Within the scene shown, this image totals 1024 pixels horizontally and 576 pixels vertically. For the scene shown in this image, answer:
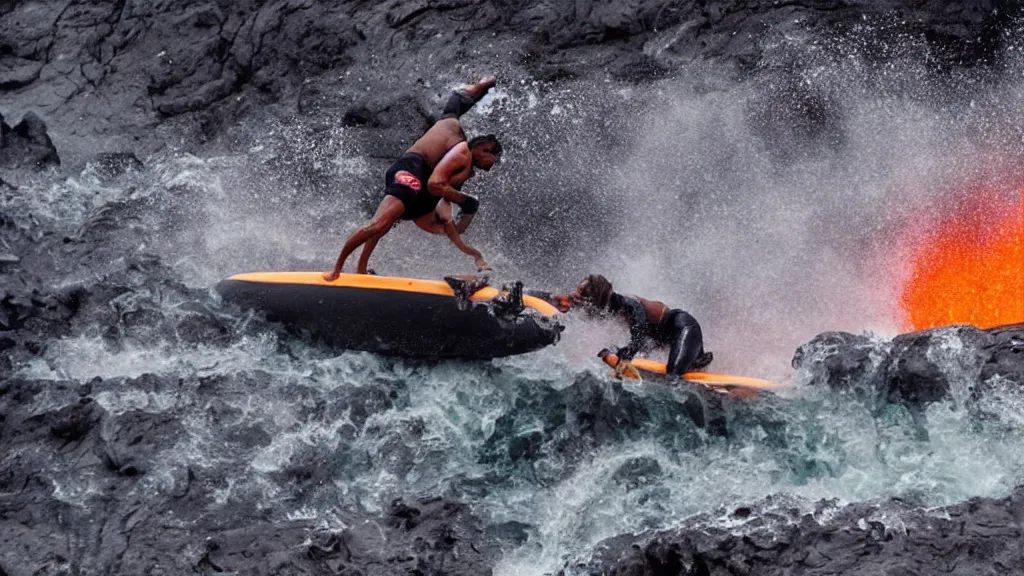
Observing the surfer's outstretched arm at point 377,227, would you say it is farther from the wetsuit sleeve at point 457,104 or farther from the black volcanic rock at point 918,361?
the black volcanic rock at point 918,361

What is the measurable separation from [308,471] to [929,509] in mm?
3903

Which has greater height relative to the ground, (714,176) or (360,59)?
(714,176)

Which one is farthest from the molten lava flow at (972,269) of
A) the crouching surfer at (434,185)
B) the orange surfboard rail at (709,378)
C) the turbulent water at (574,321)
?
the crouching surfer at (434,185)

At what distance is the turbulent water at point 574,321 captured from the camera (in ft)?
29.1

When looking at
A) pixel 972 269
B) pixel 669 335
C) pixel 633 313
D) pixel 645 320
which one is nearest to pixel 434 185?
pixel 633 313

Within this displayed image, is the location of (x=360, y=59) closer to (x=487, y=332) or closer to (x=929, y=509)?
(x=487, y=332)

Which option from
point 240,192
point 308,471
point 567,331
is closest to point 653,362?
point 567,331

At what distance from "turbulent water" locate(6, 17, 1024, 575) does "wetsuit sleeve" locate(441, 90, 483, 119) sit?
5.44 ft

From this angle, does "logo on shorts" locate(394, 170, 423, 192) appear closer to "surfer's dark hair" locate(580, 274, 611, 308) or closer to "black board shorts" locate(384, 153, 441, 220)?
"black board shorts" locate(384, 153, 441, 220)

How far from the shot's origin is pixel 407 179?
1002cm

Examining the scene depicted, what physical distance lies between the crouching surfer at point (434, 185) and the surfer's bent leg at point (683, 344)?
1448 millimetres

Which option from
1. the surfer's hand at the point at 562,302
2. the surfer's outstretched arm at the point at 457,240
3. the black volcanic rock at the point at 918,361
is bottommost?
the surfer's outstretched arm at the point at 457,240

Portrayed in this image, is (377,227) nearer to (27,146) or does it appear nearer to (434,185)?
(434,185)

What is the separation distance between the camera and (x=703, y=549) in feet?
26.0
